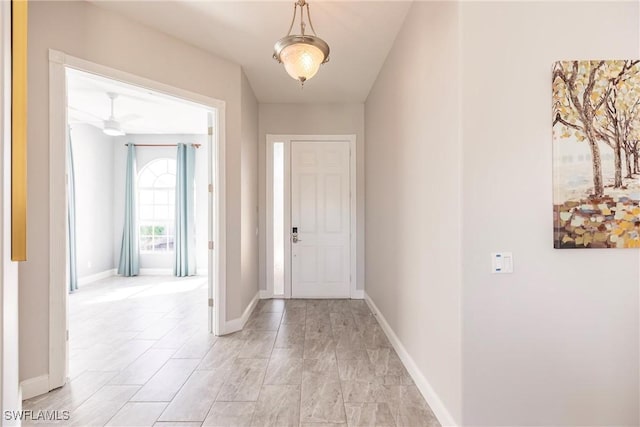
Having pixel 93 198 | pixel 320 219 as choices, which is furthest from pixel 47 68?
pixel 93 198

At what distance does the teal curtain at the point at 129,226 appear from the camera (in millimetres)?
6590

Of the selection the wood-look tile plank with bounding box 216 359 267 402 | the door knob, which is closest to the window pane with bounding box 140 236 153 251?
the door knob

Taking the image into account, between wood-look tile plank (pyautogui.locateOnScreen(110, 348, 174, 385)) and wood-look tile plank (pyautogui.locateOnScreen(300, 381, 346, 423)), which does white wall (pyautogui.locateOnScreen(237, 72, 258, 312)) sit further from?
wood-look tile plank (pyautogui.locateOnScreen(300, 381, 346, 423))

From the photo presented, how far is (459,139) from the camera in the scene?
174 centimetres

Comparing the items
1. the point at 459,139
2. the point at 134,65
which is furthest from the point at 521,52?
the point at 134,65

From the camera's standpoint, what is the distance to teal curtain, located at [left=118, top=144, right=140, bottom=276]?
6590 mm

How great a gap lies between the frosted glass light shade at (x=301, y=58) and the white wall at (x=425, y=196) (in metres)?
0.77

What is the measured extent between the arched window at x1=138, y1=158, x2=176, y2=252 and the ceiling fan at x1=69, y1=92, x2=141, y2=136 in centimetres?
125

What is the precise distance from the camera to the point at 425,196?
2256mm

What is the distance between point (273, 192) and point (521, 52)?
3657mm

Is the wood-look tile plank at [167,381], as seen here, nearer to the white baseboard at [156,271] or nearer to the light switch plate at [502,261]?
the light switch plate at [502,261]

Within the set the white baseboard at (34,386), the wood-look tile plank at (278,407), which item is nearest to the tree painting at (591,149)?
the wood-look tile plank at (278,407)

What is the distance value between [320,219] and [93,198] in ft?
15.0

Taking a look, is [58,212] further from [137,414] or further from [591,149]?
[591,149]
